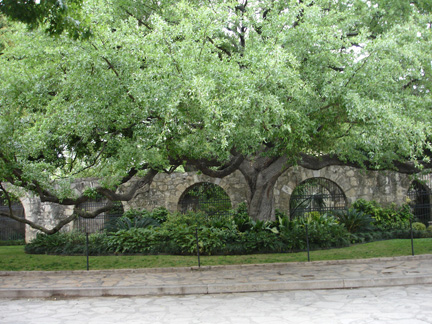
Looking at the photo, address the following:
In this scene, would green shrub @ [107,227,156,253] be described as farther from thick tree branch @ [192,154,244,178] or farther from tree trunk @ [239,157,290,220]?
tree trunk @ [239,157,290,220]

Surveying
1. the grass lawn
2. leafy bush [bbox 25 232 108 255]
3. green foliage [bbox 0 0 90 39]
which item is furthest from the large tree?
leafy bush [bbox 25 232 108 255]

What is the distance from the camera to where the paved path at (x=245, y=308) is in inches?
242

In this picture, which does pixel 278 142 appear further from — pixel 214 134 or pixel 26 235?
pixel 26 235

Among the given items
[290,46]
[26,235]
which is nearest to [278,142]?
[290,46]

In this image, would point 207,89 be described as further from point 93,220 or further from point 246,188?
point 93,220

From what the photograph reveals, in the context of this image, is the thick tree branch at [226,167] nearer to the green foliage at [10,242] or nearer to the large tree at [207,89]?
the large tree at [207,89]

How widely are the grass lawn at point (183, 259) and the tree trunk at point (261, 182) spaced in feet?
8.11

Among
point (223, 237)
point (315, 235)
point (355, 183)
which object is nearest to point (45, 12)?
point (223, 237)

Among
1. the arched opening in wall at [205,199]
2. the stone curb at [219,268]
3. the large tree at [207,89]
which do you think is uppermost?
the large tree at [207,89]

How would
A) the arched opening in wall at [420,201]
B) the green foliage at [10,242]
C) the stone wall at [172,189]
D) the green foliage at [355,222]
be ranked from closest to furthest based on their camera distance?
the green foliage at [355,222] < the arched opening in wall at [420,201] < the stone wall at [172,189] < the green foliage at [10,242]

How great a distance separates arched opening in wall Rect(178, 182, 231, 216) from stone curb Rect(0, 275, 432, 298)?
11.8 m

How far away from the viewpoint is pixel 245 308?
6.93m

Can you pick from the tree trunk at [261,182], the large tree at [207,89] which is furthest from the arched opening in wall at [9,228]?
the tree trunk at [261,182]

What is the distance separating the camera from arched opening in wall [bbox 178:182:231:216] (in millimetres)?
20344
